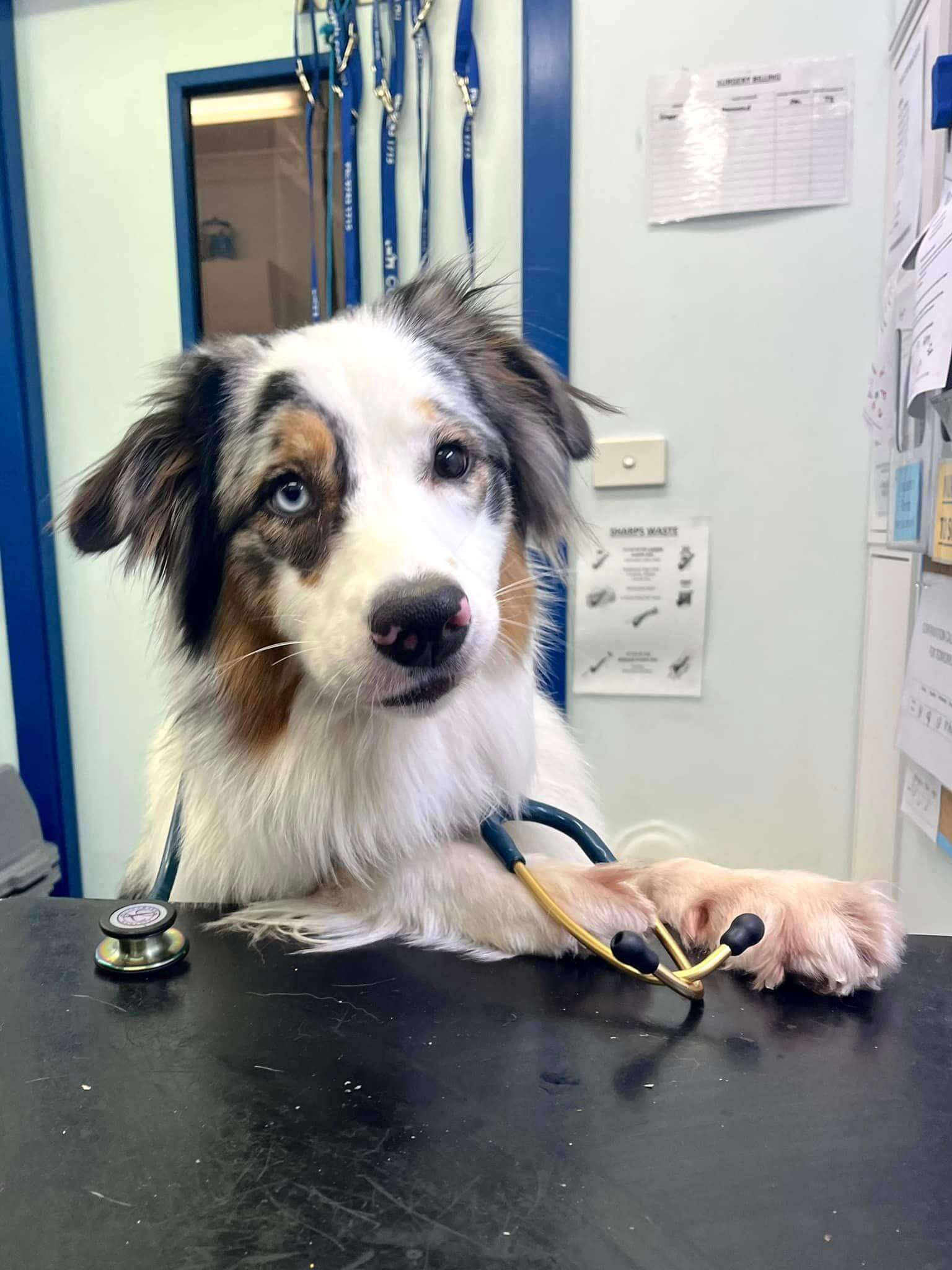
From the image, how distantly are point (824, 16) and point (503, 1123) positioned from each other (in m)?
1.96

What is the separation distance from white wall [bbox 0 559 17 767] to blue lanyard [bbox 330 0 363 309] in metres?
1.23

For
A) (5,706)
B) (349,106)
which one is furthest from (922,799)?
(5,706)

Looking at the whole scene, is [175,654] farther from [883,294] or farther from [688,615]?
[883,294]

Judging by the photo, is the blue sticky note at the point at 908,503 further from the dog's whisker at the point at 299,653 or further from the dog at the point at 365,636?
the dog's whisker at the point at 299,653

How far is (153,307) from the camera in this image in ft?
6.28

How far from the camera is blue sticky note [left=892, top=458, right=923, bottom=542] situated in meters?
1.11

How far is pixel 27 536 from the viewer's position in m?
1.98

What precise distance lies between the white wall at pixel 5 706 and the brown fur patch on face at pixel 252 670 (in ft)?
4.71

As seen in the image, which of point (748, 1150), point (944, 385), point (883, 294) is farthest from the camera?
point (883, 294)

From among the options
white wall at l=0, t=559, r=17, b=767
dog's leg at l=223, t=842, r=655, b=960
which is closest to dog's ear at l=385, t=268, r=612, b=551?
dog's leg at l=223, t=842, r=655, b=960

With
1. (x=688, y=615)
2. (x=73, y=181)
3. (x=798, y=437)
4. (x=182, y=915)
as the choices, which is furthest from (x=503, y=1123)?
(x=73, y=181)

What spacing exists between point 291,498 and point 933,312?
73 cm

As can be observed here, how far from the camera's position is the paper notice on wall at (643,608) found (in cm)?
172

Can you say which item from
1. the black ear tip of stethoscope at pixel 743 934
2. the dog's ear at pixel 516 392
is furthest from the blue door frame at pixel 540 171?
the black ear tip of stethoscope at pixel 743 934
